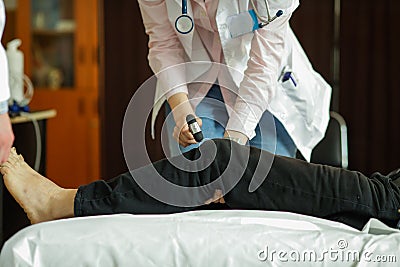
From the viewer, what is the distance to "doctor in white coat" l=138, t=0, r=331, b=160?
1.72m

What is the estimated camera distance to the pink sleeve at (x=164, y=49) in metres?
1.79

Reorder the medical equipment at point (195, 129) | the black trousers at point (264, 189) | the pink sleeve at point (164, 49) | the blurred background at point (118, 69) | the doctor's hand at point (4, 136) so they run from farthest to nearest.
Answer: the blurred background at point (118, 69)
the pink sleeve at point (164, 49)
the medical equipment at point (195, 129)
the black trousers at point (264, 189)
the doctor's hand at point (4, 136)

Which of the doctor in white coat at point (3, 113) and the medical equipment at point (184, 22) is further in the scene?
the medical equipment at point (184, 22)

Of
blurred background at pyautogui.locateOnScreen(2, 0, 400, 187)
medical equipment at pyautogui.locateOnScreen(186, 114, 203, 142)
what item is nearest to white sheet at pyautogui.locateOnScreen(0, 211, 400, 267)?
medical equipment at pyautogui.locateOnScreen(186, 114, 203, 142)

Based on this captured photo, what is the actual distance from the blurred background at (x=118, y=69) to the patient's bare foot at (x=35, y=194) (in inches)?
80.9

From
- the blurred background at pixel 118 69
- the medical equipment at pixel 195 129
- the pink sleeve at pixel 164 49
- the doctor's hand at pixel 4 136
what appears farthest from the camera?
the blurred background at pixel 118 69

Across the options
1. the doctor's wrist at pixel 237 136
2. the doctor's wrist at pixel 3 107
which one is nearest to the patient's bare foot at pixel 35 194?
the doctor's wrist at pixel 3 107

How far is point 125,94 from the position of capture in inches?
150

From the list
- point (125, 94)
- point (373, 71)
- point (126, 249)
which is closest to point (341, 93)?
point (373, 71)

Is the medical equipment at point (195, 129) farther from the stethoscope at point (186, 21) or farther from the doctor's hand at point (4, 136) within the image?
the doctor's hand at point (4, 136)

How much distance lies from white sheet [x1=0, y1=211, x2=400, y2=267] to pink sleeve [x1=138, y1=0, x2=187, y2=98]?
1.97 ft

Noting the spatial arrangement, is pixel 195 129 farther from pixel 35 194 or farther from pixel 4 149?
pixel 4 149

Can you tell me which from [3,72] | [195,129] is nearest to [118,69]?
[195,129]

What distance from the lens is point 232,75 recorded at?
1.79m
